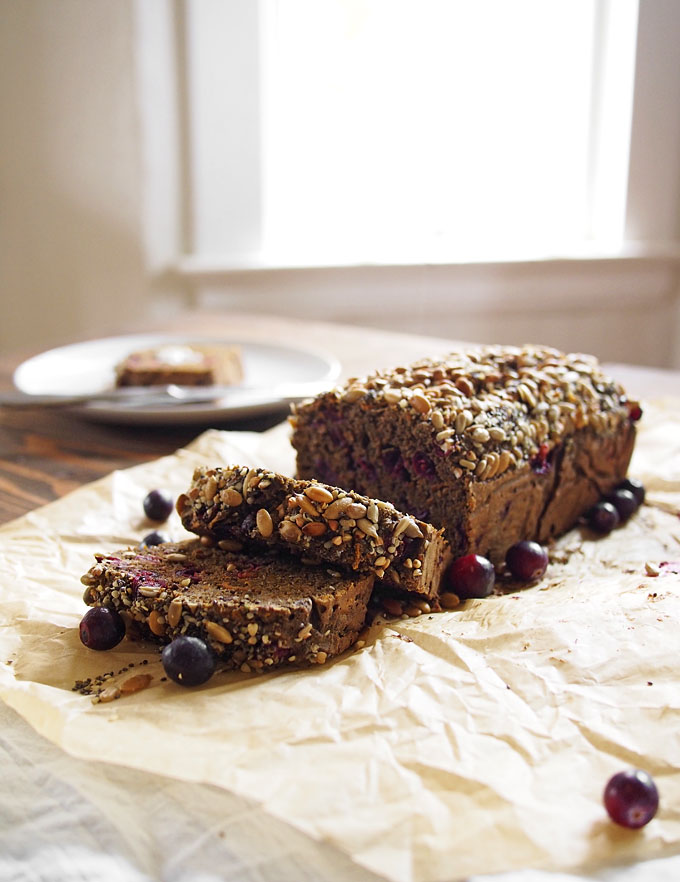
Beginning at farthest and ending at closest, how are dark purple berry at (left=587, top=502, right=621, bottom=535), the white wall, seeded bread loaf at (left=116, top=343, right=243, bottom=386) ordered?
the white wall < seeded bread loaf at (left=116, top=343, right=243, bottom=386) < dark purple berry at (left=587, top=502, right=621, bottom=535)

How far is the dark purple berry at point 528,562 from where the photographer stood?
179cm

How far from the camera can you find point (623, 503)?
2119mm

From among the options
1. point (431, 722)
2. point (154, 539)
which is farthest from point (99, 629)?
point (431, 722)

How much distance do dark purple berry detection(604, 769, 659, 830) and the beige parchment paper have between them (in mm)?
16

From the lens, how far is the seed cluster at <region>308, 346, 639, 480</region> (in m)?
1.77

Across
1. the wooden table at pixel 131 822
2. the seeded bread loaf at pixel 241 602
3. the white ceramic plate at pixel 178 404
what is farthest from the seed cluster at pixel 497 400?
the wooden table at pixel 131 822

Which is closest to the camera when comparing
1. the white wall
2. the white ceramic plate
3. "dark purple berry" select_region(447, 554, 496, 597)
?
"dark purple berry" select_region(447, 554, 496, 597)

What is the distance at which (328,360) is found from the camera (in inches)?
115

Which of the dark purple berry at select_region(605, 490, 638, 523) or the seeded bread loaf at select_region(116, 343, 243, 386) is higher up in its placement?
the seeded bread loaf at select_region(116, 343, 243, 386)

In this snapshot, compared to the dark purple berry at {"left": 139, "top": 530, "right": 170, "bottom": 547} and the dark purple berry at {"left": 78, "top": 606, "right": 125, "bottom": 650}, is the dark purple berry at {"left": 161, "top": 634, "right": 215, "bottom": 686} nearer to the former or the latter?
the dark purple berry at {"left": 78, "top": 606, "right": 125, "bottom": 650}

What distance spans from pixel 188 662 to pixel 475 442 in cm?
73

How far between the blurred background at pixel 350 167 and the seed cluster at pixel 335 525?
134 inches

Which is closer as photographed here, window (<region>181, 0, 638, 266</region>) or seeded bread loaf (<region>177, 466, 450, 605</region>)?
seeded bread loaf (<region>177, 466, 450, 605</region>)

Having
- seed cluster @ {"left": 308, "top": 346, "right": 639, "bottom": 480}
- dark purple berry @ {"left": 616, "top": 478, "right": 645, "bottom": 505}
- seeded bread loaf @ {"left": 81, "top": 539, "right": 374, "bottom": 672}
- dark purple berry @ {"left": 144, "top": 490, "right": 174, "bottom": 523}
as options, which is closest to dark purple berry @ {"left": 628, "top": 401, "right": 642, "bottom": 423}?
seed cluster @ {"left": 308, "top": 346, "right": 639, "bottom": 480}
